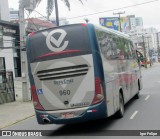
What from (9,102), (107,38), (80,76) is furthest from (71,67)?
(9,102)

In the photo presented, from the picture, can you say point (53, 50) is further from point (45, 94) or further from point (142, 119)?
point (142, 119)

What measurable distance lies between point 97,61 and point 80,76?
A: 26.0 inches

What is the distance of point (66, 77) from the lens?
11.0 meters

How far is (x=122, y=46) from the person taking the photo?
14914 millimetres

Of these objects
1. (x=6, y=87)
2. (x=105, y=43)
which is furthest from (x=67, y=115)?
(x=6, y=87)

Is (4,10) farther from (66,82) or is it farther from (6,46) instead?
(66,82)

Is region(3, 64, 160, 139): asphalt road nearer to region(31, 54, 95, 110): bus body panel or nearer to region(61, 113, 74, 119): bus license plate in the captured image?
region(61, 113, 74, 119): bus license plate

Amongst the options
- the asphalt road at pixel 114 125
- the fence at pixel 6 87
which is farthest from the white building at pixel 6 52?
the asphalt road at pixel 114 125

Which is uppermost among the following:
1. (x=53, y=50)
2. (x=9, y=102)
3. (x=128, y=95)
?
(x=53, y=50)

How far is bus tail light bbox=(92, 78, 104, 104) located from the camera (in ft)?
35.3

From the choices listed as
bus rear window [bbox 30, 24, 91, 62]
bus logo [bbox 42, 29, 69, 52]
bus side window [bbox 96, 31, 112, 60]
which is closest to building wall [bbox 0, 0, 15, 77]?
bus side window [bbox 96, 31, 112, 60]

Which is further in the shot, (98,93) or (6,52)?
(6,52)

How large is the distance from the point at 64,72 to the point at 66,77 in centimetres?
16

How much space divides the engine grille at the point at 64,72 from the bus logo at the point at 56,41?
60 centimetres
